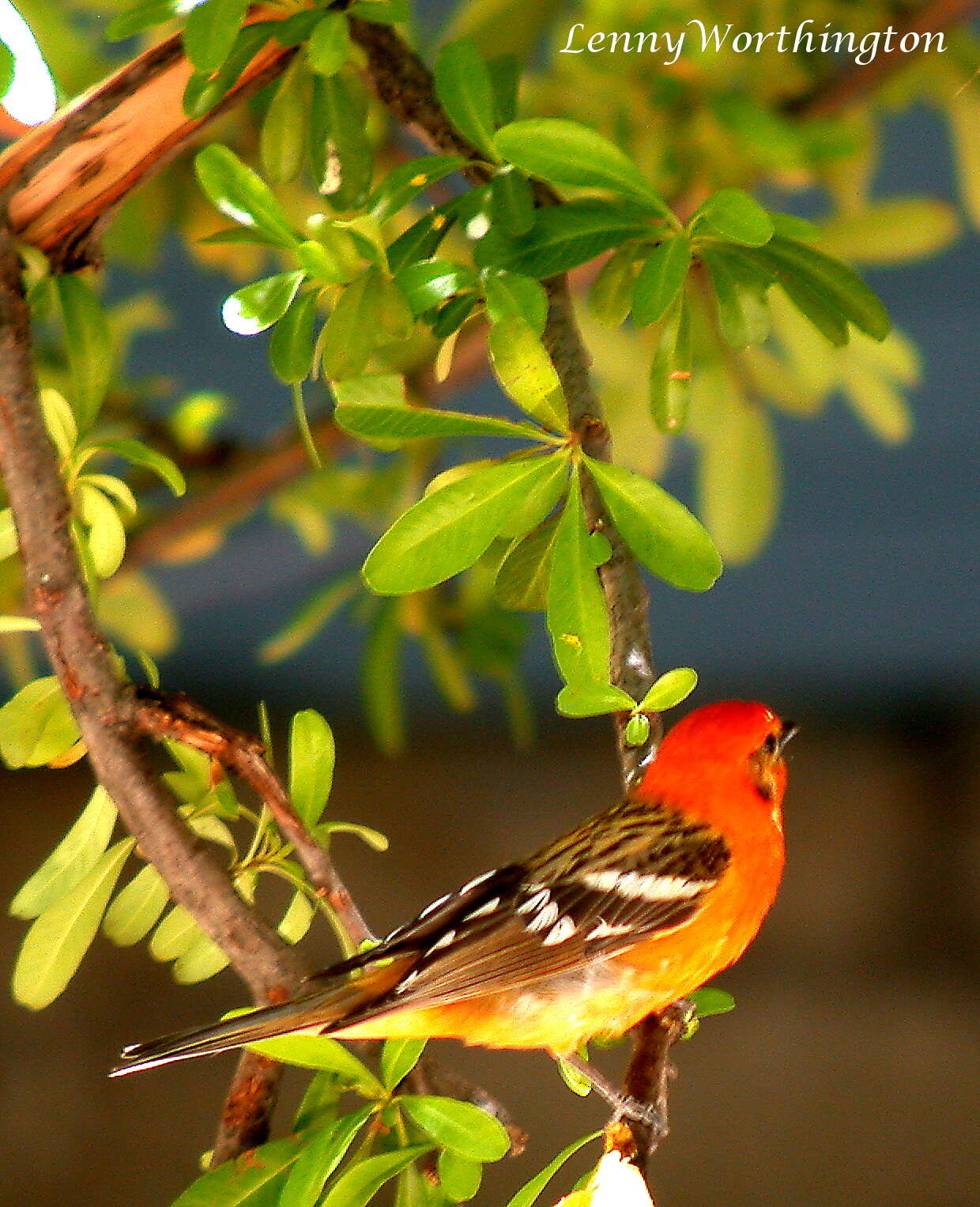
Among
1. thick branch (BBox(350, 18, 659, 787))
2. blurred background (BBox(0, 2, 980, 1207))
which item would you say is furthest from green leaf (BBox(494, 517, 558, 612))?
blurred background (BBox(0, 2, 980, 1207))

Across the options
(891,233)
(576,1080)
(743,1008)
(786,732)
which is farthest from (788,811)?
(576,1080)

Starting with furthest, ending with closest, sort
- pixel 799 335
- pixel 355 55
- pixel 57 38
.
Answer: pixel 799 335 → pixel 57 38 → pixel 355 55

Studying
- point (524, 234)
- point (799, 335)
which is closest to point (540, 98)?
point (799, 335)

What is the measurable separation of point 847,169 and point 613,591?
0.77m

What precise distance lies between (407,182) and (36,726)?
11.7 inches

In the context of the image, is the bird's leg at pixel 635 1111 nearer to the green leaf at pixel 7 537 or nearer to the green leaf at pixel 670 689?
the green leaf at pixel 670 689

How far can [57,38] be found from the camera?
940 millimetres

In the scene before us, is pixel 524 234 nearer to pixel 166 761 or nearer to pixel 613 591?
pixel 613 591

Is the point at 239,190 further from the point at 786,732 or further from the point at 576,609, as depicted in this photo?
the point at 786,732

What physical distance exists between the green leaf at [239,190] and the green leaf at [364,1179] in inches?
14.8

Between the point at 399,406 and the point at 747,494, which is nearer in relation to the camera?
the point at 399,406

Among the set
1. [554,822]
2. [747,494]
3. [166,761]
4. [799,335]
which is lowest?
[554,822]

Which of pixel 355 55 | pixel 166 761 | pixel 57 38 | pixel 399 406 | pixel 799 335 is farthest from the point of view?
pixel 166 761

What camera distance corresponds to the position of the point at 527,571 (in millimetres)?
632
